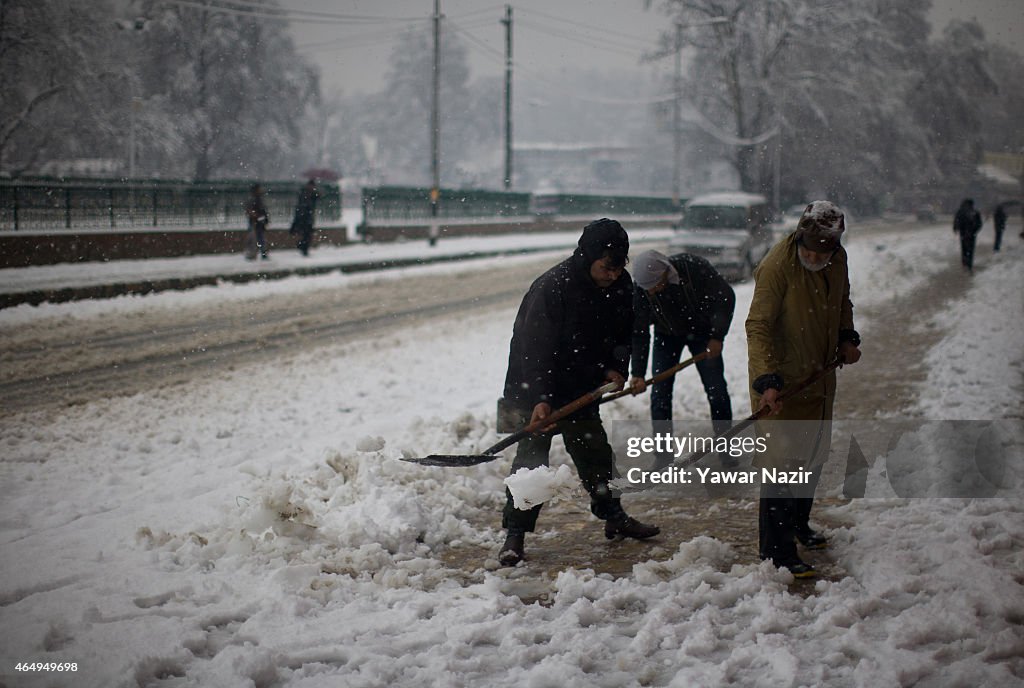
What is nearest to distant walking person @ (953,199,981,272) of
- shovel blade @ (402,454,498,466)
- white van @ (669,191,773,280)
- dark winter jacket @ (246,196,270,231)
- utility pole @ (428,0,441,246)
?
white van @ (669,191,773,280)

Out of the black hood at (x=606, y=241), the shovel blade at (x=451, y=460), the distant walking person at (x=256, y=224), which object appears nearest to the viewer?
the black hood at (x=606, y=241)

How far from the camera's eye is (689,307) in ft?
19.7

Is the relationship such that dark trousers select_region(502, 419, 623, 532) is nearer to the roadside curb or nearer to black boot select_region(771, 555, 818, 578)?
black boot select_region(771, 555, 818, 578)

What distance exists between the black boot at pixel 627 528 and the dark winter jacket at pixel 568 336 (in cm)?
79

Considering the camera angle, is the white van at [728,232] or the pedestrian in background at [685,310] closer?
the pedestrian in background at [685,310]

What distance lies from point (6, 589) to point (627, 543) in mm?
3031

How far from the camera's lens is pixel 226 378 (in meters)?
9.45

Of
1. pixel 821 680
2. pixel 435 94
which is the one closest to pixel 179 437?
pixel 821 680

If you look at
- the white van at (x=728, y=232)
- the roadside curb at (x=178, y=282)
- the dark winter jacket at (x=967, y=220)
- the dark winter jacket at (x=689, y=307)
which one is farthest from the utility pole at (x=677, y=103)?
the dark winter jacket at (x=689, y=307)

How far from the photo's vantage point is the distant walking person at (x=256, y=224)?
2170 centimetres

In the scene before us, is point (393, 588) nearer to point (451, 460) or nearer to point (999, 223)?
point (451, 460)

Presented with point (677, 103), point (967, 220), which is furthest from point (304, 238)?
point (967, 220)

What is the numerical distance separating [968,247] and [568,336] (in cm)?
2024

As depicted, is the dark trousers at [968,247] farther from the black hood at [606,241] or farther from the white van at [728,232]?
the black hood at [606,241]
